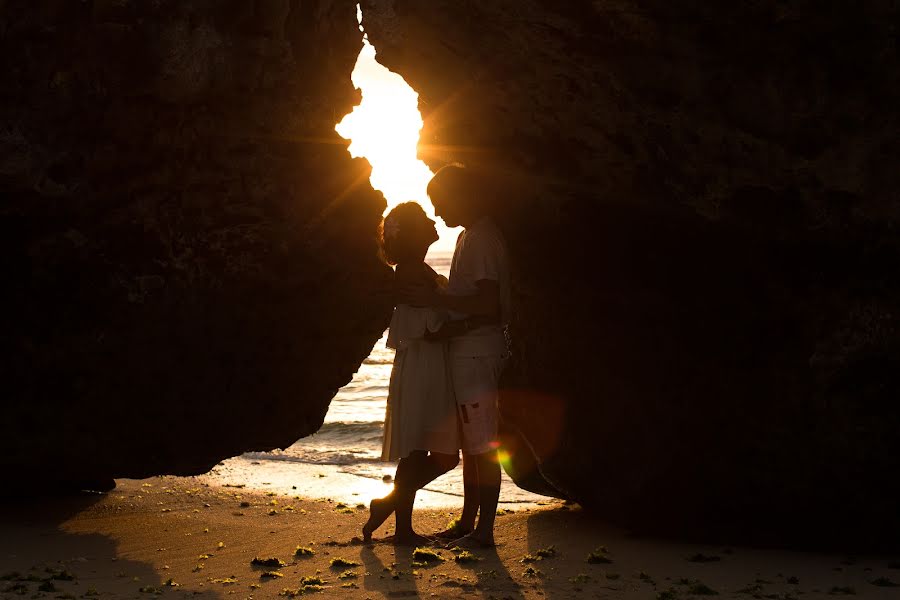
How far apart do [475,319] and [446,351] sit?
302 mm

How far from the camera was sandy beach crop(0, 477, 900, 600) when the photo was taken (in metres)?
5.19

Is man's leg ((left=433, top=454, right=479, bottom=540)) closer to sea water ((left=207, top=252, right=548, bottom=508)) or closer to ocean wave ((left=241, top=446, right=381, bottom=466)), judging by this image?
sea water ((left=207, top=252, right=548, bottom=508))

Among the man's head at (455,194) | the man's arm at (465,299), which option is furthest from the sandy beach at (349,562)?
the man's head at (455,194)

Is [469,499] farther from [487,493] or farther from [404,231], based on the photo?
[404,231]

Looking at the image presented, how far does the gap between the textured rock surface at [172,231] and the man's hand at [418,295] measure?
0.88 metres

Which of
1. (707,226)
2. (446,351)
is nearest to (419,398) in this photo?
(446,351)

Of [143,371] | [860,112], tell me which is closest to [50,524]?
[143,371]

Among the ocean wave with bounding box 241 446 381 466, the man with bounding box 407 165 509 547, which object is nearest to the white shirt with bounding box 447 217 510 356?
the man with bounding box 407 165 509 547

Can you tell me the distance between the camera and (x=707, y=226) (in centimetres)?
602

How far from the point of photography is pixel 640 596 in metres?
5.10

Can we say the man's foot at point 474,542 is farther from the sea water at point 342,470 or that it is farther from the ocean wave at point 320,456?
the ocean wave at point 320,456

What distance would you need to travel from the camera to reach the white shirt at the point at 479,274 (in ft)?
20.1

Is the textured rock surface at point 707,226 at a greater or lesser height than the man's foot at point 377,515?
greater

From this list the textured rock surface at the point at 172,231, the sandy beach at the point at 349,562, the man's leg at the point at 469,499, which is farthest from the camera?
the man's leg at the point at 469,499
